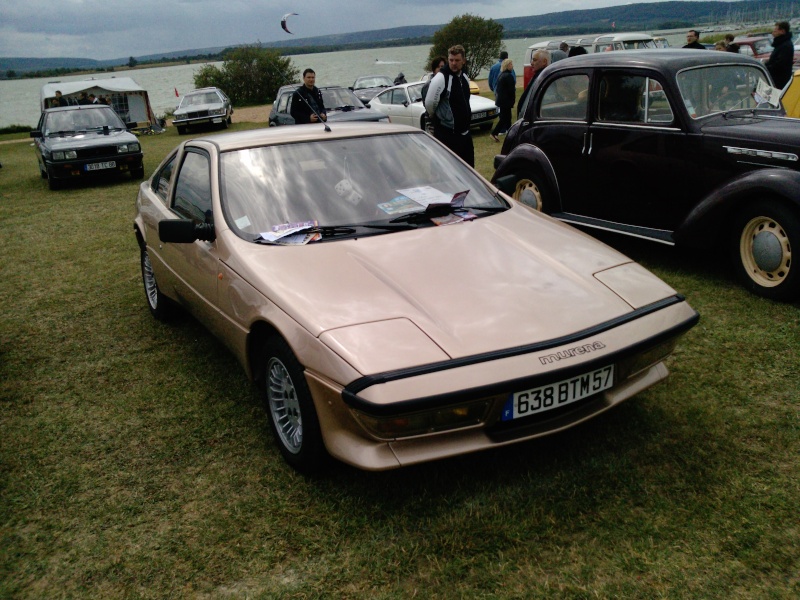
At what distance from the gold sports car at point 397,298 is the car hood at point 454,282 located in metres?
0.01

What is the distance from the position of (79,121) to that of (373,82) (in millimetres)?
13396

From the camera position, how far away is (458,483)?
10.1 feet

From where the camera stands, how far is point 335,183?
3857mm

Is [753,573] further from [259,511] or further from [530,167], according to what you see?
[530,167]

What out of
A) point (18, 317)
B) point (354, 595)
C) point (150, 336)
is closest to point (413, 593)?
point (354, 595)

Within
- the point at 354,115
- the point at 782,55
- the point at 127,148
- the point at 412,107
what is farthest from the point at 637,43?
the point at 127,148

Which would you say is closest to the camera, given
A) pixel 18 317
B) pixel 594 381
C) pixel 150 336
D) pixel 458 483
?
pixel 594 381

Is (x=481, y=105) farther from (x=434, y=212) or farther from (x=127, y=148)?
(x=434, y=212)

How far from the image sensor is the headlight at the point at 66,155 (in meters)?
13.0

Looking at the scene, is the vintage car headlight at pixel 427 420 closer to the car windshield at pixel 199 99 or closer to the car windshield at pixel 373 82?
the car windshield at pixel 373 82

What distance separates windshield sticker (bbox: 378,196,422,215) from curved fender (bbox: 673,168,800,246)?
2663 mm

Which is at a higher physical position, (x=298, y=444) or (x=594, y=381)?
(x=594, y=381)

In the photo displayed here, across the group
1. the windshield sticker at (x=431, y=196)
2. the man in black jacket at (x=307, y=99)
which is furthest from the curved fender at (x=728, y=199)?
the man in black jacket at (x=307, y=99)

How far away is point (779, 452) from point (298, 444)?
7.29 ft
